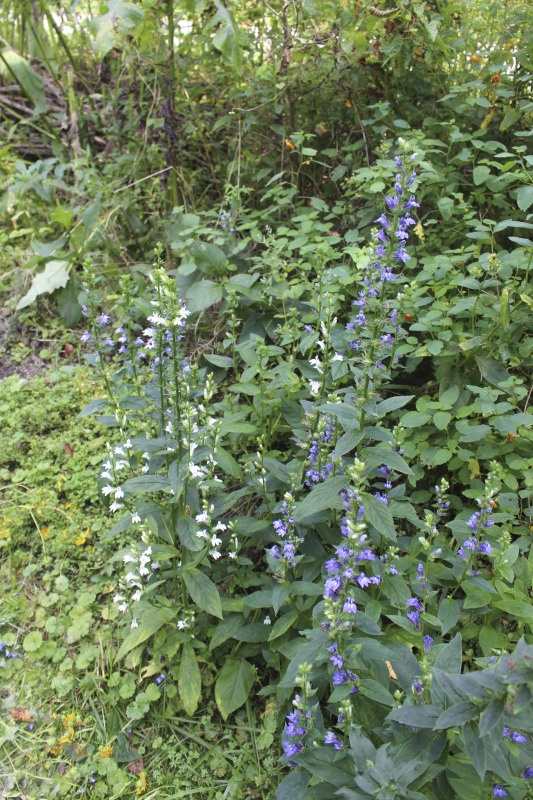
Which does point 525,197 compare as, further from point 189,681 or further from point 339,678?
point 189,681

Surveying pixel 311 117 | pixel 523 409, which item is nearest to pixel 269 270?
Result: pixel 311 117

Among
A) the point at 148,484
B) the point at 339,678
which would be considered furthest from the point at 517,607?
the point at 148,484

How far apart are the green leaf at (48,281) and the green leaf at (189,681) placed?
2.78 meters

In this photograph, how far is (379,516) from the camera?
6.43 feet

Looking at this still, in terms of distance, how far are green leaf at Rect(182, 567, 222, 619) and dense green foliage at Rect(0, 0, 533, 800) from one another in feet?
0.04

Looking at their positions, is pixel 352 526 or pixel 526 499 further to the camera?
pixel 526 499

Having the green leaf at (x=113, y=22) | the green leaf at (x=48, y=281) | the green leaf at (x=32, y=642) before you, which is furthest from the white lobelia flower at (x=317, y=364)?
the green leaf at (x=48, y=281)

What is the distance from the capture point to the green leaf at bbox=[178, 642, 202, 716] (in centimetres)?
239

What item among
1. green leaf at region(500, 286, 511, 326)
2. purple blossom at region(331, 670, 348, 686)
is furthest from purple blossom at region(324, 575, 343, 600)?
green leaf at region(500, 286, 511, 326)

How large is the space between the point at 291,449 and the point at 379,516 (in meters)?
1.03

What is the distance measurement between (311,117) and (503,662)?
12.5ft

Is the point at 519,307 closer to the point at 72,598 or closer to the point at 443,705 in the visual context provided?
the point at 443,705

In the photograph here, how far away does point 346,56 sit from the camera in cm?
367

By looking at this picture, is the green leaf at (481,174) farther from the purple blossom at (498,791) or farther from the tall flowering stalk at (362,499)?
the purple blossom at (498,791)
